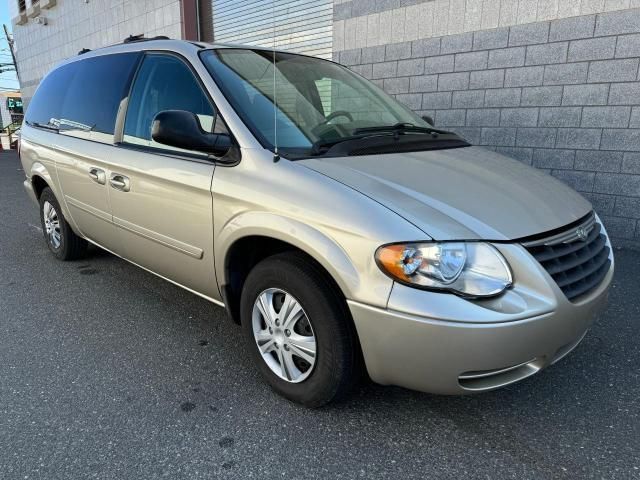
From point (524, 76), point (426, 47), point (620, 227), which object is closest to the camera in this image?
point (620, 227)

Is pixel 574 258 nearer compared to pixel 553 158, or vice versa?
pixel 574 258

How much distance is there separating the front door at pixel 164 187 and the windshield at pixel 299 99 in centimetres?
21

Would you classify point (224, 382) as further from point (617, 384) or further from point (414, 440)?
point (617, 384)

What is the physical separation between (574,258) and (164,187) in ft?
7.23

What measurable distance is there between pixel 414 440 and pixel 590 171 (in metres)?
4.16

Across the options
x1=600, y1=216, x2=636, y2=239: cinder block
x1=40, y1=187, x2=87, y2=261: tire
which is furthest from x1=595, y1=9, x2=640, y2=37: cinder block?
x1=40, y1=187, x2=87, y2=261: tire

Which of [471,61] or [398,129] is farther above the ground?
[471,61]

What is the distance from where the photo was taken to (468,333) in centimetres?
183

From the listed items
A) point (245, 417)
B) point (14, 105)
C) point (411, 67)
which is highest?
point (411, 67)

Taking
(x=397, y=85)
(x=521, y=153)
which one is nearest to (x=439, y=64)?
(x=397, y=85)

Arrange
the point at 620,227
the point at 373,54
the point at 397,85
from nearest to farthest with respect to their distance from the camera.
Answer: the point at 620,227
the point at 397,85
the point at 373,54

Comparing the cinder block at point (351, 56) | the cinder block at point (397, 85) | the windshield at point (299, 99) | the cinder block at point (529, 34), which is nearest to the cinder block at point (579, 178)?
the cinder block at point (529, 34)

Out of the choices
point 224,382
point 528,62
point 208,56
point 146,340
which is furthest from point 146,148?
point 528,62

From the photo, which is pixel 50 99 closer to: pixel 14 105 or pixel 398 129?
pixel 398 129
